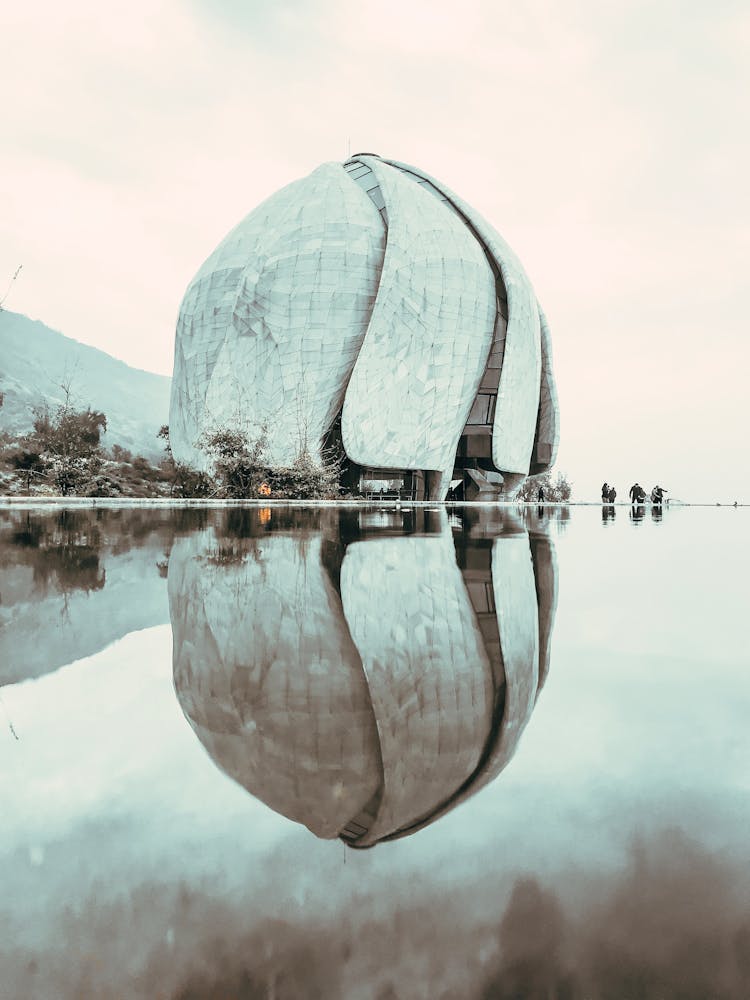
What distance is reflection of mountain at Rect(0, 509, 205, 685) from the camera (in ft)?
8.49

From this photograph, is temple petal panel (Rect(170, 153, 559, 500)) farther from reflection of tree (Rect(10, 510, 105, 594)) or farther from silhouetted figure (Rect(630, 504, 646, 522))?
reflection of tree (Rect(10, 510, 105, 594))

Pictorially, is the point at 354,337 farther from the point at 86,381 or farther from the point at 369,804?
the point at 86,381

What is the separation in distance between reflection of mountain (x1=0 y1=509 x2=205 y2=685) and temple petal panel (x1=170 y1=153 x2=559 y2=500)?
648 inches

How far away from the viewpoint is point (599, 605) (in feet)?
12.8

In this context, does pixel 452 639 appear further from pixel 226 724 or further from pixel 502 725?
pixel 226 724

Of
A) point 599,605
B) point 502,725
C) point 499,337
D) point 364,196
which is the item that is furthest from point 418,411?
point 502,725

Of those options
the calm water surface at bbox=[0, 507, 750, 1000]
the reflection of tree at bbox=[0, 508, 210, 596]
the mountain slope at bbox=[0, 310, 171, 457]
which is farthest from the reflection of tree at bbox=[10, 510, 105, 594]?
the mountain slope at bbox=[0, 310, 171, 457]

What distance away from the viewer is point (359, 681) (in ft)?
6.93

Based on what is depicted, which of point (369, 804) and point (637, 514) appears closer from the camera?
point (369, 804)

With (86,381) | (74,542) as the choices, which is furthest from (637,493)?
(86,381)

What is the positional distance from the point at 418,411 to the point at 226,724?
22.7 metres

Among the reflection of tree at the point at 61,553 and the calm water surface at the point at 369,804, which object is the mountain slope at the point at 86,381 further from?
the calm water surface at the point at 369,804

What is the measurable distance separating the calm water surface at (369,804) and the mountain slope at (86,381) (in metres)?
95.4

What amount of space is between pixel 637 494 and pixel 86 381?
5686 inches
